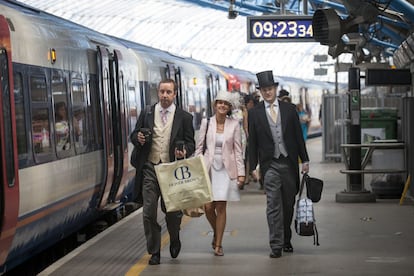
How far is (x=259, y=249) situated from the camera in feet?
38.7

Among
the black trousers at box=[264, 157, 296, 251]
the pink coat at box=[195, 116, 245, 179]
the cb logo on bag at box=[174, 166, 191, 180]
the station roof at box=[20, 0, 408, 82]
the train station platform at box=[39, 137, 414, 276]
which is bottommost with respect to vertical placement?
the train station platform at box=[39, 137, 414, 276]

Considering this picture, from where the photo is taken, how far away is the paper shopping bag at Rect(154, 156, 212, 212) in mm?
10367

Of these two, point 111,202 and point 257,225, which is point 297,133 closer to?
point 257,225

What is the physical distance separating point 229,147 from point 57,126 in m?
1.94

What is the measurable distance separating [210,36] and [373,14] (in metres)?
69.7

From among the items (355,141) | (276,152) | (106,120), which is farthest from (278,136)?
(355,141)

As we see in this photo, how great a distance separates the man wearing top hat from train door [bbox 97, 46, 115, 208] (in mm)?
3462

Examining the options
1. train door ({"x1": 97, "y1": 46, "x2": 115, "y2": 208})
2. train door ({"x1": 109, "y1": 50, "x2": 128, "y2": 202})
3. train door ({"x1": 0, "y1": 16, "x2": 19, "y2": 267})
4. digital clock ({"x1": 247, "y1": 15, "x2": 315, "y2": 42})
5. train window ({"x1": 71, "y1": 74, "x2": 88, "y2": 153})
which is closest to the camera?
train door ({"x1": 0, "y1": 16, "x2": 19, "y2": 267})

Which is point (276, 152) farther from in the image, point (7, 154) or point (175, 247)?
point (7, 154)

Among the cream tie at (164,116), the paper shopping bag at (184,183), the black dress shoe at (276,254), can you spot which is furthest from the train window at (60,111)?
the black dress shoe at (276,254)

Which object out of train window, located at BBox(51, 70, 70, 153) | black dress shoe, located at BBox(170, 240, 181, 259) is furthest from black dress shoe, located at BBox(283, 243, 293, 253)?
train window, located at BBox(51, 70, 70, 153)

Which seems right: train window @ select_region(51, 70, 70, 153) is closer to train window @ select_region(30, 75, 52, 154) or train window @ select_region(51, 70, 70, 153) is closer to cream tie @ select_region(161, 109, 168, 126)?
train window @ select_region(30, 75, 52, 154)

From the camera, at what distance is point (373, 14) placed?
14.4 metres

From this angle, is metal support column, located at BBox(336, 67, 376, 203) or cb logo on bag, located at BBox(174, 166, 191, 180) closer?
cb logo on bag, located at BBox(174, 166, 191, 180)
